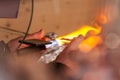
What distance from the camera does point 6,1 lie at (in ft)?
3.17

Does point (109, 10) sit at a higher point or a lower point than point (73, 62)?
higher

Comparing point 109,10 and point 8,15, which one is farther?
point 8,15

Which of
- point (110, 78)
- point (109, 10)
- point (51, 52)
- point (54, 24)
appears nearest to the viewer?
point (110, 78)

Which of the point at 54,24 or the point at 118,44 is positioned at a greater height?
the point at 54,24

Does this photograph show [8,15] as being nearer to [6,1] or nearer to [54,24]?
[6,1]

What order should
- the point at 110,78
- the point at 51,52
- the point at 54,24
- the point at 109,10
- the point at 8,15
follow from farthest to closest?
the point at 54,24 < the point at 8,15 < the point at 51,52 < the point at 109,10 < the point at 110,78

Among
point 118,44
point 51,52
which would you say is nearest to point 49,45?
point 51,52

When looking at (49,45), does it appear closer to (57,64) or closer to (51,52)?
(51,52)

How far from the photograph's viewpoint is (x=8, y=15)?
93 cm

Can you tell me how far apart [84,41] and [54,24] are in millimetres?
879

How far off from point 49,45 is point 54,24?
2.26 ft

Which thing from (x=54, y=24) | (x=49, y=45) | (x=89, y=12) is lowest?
(x=49, y=45)

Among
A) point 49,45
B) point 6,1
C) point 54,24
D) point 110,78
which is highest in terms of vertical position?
point 54,24

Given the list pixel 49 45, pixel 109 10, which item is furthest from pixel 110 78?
pixel 49 45
